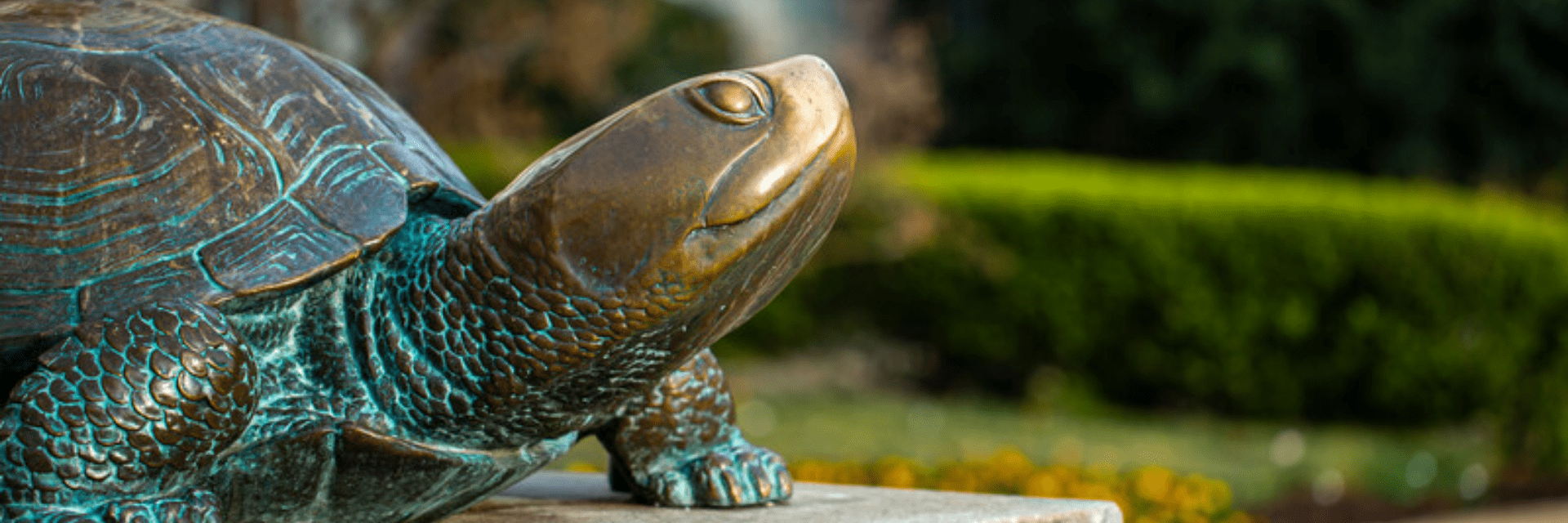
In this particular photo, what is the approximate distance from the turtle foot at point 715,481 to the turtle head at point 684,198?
566 mm

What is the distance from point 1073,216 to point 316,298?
24.0ft

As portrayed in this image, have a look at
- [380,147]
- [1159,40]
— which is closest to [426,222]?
[380,147]

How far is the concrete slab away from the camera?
235 centimetres

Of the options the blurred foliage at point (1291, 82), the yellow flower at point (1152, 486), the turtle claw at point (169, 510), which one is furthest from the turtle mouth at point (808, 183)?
the blurred foliage at point (1291, 82)

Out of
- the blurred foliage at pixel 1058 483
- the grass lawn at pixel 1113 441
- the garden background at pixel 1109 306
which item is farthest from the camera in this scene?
the garden background at pixel 1109 306

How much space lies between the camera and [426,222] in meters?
2.11

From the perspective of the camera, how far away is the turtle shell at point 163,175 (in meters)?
1.88

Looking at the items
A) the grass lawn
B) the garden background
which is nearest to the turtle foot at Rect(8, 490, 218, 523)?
the grass lawn

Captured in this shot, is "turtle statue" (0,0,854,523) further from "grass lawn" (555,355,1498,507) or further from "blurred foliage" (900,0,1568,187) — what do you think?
Answer: "blurred foliage" (900,0,1568,187)

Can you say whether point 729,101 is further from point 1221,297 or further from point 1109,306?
point 1221,297

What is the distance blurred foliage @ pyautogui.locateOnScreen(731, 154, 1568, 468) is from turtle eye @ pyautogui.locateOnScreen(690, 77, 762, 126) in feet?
22.5

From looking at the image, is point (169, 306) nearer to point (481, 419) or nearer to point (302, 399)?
point (302, 399)

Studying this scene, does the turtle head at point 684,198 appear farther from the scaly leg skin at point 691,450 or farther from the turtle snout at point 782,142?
the scaly leg skin at point 691,450

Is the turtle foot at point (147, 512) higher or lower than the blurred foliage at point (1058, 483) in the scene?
higher
